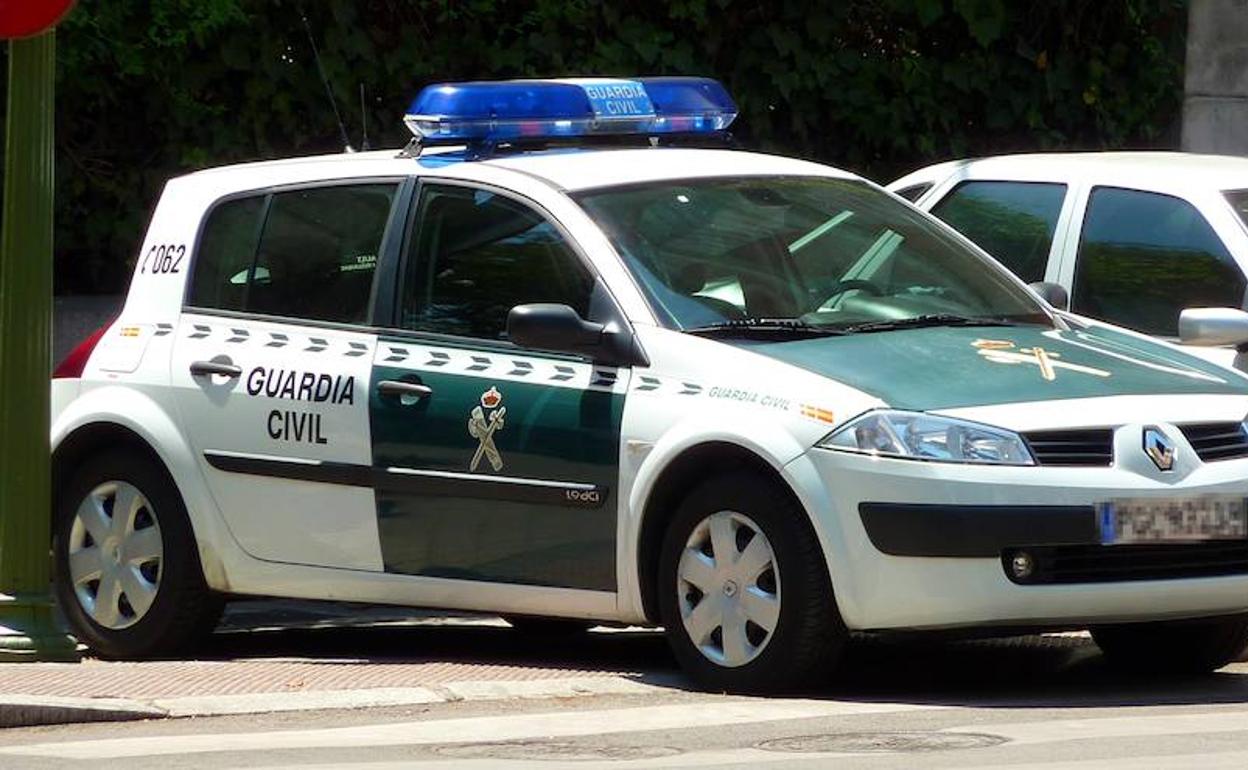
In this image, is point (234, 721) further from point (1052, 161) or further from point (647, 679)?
point (1052, 161)

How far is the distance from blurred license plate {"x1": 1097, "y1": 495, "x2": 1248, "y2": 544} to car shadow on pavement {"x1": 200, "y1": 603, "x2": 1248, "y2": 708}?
0.46 metres

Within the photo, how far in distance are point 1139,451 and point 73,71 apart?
23.7ft

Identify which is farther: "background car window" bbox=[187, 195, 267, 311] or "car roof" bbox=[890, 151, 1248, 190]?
"car roof" bbox=[890, 151, 1248, 190]

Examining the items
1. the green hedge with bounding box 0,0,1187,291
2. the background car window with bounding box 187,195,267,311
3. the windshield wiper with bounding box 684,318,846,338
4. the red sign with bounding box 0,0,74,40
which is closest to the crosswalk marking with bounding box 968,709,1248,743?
the windshield wiper with bounding box 684,318,846,338

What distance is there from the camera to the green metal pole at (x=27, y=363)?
888 cm

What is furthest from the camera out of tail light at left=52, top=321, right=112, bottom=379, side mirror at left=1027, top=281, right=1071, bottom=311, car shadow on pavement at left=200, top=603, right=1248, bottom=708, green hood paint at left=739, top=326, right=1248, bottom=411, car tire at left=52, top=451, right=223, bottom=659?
tail light at left=52, top=321, right=112, bottom=379

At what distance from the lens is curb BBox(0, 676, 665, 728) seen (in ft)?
24.5

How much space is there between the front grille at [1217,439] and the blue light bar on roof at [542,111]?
8.10ft

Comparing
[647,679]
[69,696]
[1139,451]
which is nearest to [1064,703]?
[1139,451]

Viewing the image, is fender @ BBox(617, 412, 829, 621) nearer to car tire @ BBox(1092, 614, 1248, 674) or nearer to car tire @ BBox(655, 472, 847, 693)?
car tire @ BBox(655, 472, 847, 693)

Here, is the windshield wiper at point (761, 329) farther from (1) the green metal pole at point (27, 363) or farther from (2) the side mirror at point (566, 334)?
(1) the green metal pole at point (27, 363)

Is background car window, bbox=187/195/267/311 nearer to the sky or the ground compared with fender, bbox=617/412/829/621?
nearer to the sky

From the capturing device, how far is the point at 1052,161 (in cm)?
1017

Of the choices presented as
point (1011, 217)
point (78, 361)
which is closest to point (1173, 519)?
point (1011, 217)
